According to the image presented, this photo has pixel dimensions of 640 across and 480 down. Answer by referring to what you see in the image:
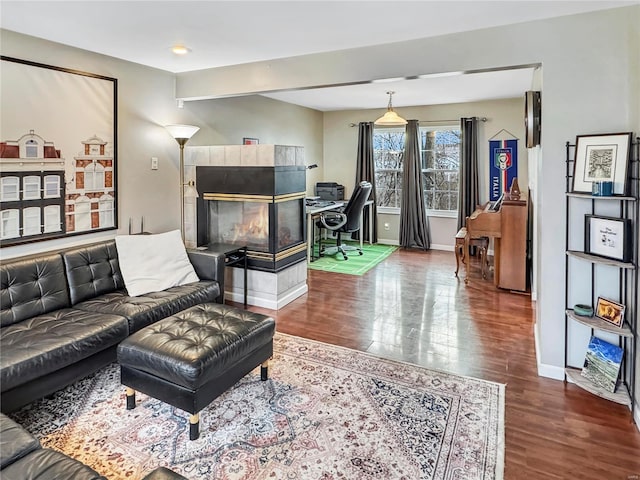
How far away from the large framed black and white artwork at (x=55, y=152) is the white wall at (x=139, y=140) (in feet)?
0.24

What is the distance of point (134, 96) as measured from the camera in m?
3.89

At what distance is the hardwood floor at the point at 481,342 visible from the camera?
2021 mm

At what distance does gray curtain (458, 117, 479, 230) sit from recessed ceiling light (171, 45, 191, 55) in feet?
15.0

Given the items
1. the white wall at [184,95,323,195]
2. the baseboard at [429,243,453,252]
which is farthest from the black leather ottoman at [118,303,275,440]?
the baseboard at [429,243,453,252]

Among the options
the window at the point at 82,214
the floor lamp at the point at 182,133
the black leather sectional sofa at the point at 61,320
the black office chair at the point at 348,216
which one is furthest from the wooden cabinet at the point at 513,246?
the window at the point at 82,214

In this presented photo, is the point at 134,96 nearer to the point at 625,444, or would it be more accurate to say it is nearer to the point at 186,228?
the point at 186,228

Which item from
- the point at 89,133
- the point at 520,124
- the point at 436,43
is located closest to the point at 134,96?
the point at 89,133

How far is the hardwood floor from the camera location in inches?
79.6

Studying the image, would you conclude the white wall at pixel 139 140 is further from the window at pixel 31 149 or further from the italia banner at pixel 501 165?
the italia banner at pixel 501 165

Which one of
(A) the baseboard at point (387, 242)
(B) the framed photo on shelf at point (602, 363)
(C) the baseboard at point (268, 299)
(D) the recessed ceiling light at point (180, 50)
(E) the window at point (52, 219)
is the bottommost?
(B) the framed photo on shelf at point (602, 363)

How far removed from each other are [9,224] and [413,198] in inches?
221

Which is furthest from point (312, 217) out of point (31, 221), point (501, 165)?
point (31, 221)

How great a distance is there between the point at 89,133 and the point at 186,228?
4.59 feet

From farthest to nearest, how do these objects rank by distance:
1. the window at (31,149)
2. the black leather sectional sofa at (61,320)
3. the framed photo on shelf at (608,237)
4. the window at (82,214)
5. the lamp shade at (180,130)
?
the lamp shade at (180,130) < the window at (82,214) < the window at (31,149) < the framed photo on shelf at (608,237) < the black leather sectional sofa at (61,320)
